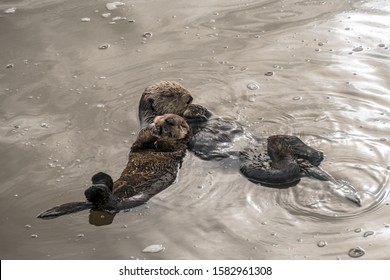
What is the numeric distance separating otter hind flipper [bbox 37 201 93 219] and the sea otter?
3.53ft

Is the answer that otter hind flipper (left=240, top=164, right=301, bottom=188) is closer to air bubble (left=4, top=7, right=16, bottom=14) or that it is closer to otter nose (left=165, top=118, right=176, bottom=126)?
otter nose (left=165, top=118, right=176, bottom=126)

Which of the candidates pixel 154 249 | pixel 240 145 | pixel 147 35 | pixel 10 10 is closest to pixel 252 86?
pixel 240 145

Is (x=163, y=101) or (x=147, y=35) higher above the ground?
(x=163, y=101)

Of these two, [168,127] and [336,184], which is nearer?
[336,184]

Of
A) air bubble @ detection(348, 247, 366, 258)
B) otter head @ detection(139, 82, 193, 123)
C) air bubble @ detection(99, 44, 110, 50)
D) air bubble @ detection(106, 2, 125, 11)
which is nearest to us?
air bubble @ detection(348, 247, 366, 258)

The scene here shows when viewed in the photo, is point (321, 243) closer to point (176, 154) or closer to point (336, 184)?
point (336, 184)

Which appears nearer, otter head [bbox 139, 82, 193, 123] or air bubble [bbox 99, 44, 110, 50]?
otter head [bbox 139, 82, 193, 123]

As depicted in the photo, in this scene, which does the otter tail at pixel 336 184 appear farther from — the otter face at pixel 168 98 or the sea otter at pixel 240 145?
the otter face at pixel 168 98

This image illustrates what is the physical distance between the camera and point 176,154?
217 inches

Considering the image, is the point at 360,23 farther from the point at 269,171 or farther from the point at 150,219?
the point at 150,219

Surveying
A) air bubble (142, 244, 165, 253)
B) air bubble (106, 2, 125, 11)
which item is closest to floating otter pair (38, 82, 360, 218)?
air bubble (142, 244, 165, 253)

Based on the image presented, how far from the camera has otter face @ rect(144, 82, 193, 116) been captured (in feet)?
19.6

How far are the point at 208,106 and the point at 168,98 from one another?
48 cm
